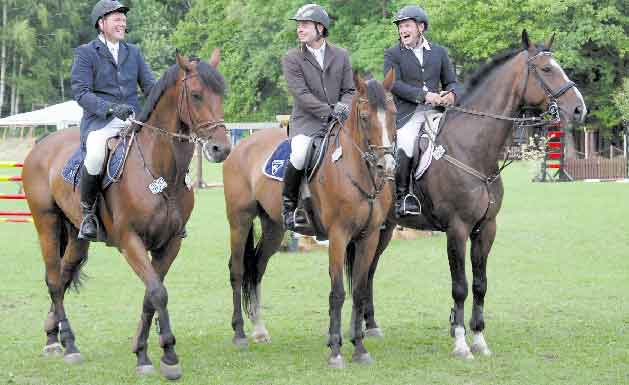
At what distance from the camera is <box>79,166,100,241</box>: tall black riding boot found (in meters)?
8.80

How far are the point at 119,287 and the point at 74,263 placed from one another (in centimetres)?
425

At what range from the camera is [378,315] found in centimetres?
1173

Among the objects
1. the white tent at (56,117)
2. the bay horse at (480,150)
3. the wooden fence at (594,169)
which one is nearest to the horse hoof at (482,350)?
the bay horse at (480,150)

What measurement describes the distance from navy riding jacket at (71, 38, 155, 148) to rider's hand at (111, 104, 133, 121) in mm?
226

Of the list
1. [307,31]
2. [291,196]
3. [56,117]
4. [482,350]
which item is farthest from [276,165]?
[56,117]

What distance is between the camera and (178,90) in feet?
27.8

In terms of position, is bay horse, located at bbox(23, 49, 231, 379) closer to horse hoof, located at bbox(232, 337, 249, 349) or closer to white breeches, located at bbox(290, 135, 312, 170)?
white breeches, located at bbox(290, 135, 312, 170)

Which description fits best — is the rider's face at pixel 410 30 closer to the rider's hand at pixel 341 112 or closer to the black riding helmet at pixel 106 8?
the rider's hand at pixel 341 112

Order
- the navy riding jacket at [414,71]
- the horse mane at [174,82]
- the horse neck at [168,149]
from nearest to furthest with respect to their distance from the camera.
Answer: the horse mane at [174,82], the horse neck at [168,149], the navy riding jacket at [414,71]

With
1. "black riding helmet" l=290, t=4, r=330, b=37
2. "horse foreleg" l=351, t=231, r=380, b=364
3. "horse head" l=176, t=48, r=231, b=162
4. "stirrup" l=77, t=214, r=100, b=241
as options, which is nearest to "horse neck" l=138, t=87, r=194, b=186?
"horse head" l=176, t=48, r=231, b=162

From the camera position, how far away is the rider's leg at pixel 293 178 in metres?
9.52

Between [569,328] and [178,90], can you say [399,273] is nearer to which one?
[569,328]

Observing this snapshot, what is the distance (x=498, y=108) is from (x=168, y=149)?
10.9ft

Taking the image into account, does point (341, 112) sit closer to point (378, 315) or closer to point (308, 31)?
point (308, 31)
